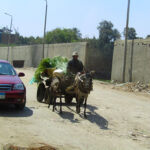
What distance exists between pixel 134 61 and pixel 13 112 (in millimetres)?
15317

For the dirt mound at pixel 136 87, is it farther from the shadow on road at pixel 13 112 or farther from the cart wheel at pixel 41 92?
the shadow on road at pixel 13 112

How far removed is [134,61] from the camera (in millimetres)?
23703

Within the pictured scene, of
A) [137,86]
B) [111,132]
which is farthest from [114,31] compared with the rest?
[111,132]

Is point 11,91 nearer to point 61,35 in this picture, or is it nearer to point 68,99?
point 68,99

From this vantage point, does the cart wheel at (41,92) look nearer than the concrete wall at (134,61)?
Yes

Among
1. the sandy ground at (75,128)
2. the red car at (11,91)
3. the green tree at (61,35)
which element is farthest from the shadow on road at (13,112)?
the green tree at (61,35)

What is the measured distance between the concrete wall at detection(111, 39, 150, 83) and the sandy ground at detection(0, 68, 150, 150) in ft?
37.1

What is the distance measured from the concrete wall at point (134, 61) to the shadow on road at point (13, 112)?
43.9 ft

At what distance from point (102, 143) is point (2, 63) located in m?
5.73

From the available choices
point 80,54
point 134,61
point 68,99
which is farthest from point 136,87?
point 80,54

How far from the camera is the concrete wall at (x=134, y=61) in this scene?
73.4 feet

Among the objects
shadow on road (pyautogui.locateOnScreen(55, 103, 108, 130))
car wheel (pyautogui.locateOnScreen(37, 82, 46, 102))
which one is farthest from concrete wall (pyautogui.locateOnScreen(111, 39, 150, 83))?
shadow on road (pyautogui.locateOnScreen(55, 103, 108, 130))

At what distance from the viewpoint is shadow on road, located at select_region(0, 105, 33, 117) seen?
9492 mm

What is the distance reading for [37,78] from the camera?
41.3 feet
